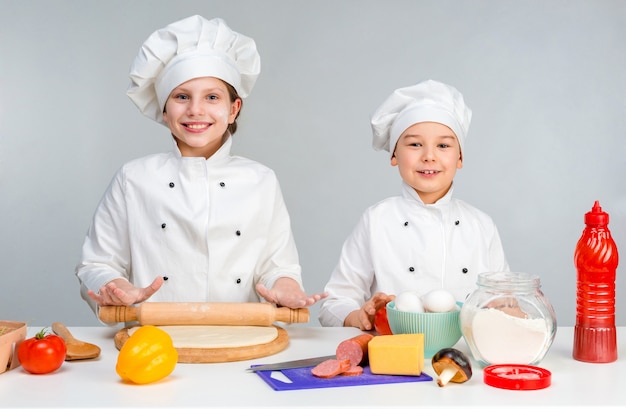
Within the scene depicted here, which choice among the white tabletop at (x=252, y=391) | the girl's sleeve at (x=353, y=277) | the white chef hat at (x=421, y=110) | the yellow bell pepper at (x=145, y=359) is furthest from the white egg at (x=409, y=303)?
the white chef hat at (x=421, y=110)

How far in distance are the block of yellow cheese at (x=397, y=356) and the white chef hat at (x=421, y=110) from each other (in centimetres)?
100

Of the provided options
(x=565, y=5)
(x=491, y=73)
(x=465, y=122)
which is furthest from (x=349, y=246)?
(x=565, y=5)

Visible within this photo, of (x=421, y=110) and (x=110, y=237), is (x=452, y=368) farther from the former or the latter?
(x=110, y=237)

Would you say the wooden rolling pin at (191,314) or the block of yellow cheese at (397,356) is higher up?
the wooden rolling pin at (191,314)

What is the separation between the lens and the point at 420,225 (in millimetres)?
2494

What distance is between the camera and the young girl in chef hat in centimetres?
230

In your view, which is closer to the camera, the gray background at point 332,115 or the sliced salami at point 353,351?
the sliced salami at point 353,351

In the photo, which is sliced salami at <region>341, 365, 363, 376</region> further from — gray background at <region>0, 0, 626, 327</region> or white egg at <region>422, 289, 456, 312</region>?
gray background at <region>0, 0, 626, 327</region>

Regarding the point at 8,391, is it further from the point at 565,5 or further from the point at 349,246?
the point at 565,5

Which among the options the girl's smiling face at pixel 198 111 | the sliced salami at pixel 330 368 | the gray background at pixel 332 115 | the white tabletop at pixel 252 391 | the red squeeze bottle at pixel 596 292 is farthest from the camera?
the gray background at pixel 332 115

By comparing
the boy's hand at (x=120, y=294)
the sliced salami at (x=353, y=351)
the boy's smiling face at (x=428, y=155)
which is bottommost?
the sliced salami at (x=353, y=351)

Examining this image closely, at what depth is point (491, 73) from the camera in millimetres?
4750

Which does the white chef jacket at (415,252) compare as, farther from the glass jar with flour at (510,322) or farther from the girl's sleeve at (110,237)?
the glass jar with flour at (510,322)

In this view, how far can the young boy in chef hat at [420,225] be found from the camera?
2402 mm
